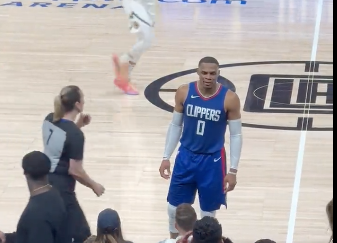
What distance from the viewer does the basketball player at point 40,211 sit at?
4.93 metres

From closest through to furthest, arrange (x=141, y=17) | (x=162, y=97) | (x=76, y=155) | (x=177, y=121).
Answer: (x=76, y=155), (x=177, y=121), (x=141, y=17), (x=162, y=97)

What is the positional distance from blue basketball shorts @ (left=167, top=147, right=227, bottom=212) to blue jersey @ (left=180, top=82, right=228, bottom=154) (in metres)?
0.06

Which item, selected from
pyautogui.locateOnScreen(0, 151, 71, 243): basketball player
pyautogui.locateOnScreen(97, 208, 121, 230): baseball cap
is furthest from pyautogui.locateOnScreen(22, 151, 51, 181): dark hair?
pyautogui.locateOnScreen(97, 208, 121, 230): baseball cap

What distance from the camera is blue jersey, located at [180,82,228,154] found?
6496mm

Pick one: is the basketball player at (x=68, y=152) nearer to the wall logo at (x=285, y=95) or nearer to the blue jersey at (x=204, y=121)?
the blue jersey at (x=204, y=121)

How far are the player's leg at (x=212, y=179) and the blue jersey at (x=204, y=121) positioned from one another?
0.07m

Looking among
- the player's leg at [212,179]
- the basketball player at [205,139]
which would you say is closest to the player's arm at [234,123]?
the basketball player at [205,139]

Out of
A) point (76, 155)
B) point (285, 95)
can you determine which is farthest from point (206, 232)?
point (285, 95)

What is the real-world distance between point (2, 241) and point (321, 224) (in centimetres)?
315

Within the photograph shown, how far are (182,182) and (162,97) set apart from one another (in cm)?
452

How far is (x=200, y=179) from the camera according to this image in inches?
261

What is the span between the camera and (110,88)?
1148 cm

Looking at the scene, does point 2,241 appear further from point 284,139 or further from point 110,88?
point 110,88

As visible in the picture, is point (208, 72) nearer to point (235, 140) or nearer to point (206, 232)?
point (235, 140)
